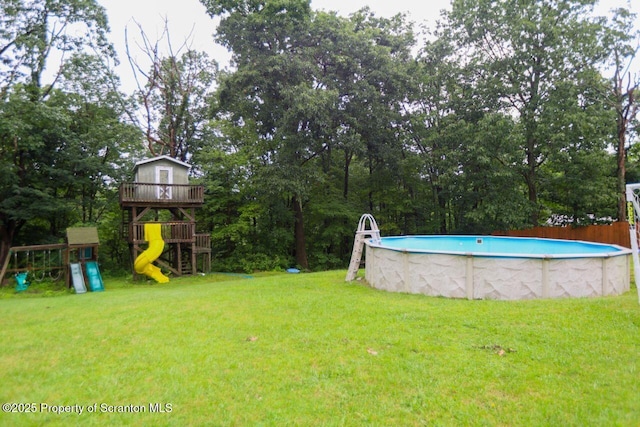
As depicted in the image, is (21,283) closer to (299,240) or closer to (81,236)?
(81,236)

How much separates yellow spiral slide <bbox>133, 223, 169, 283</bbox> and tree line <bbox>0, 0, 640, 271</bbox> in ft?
14.5

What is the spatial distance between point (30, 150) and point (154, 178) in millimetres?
6701

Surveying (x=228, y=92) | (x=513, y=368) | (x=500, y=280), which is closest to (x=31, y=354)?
(x=513, y=368)

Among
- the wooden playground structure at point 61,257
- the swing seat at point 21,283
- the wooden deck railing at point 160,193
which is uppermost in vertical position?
the wooden deck railing at point 160,193

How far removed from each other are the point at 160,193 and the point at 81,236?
3.54 metres

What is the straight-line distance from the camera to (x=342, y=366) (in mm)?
3719

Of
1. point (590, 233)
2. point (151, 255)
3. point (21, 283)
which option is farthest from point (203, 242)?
point (590, 233)

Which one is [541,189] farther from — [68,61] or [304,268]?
[68,61]

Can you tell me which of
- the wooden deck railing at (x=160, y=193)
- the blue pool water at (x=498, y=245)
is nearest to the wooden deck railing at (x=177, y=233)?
the wooden deck railing at (x=160, y=193)

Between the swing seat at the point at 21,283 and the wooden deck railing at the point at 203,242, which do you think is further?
the wooden deck railing at the point at 203,242

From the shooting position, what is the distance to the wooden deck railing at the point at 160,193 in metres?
15.5

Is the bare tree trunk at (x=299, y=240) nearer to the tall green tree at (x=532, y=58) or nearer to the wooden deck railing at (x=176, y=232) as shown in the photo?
the wooden deck railing at (x=176, y=232)

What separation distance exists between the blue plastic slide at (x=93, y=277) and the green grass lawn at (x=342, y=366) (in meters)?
7.85

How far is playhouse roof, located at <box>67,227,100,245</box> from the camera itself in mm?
14086
